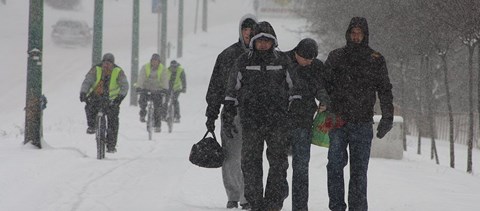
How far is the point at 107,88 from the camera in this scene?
1388 cm

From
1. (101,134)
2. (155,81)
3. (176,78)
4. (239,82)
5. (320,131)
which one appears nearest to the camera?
(239,82)

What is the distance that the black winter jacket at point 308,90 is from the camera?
25.4 feet

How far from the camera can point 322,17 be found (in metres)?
28.0

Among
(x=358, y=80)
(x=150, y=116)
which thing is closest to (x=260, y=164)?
(x=358, y=80)

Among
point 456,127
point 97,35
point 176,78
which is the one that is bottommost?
→ point 456,127

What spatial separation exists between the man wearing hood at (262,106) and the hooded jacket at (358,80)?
1.53 ft

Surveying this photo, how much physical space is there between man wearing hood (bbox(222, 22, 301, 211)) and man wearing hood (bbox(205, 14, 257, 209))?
0.93 ft

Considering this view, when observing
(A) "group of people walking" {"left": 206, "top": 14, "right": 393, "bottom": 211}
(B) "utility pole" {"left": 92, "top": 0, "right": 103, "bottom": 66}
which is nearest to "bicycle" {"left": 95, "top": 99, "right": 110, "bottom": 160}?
(A) "group of people walking" {"left": 206, "top": 14, "right": 393, "bottom": 211}

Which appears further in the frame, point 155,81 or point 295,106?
point 155,81

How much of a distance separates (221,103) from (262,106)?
0.76 metres

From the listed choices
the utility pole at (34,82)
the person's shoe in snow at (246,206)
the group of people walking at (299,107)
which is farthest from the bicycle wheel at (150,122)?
the group of people walking at (299,107)

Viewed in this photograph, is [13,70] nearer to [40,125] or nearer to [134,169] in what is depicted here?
[40,125]

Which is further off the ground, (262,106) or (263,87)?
(263,87)

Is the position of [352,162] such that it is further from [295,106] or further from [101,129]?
[101,129]
